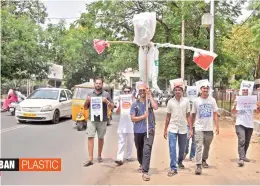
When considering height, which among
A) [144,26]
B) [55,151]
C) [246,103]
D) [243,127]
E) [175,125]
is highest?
[144,26]

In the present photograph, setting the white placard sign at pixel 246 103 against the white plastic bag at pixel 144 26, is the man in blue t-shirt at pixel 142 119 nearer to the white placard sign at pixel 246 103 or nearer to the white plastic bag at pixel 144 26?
the white plastic bag at pixel 144 26

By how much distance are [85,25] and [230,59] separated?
9.17 m

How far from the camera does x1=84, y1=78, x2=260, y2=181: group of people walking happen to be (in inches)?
290

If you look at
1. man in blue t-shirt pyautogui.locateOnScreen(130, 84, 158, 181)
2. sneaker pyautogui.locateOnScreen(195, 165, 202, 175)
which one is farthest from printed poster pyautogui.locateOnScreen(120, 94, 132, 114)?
sneaker pyautogui.locateOnScreen(195, 165, 202, 175)

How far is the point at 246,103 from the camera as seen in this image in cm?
881

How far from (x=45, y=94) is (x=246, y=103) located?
37.7ft

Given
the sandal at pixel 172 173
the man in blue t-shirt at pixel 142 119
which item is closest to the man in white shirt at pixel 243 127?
the sandal at pixel 172 173

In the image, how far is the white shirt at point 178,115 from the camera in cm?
750

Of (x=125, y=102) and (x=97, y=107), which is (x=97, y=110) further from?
(x=125, y=102)

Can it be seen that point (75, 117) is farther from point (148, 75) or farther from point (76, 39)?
point (76, 39)

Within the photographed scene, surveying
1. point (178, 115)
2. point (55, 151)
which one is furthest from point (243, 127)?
point (55, 151)

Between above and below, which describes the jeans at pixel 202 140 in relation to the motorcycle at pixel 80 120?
above

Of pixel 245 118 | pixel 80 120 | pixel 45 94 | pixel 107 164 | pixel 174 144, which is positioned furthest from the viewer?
pixel 45 94

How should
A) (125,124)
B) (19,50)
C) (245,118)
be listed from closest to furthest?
(245,118) → (125,124) → (19,50)
